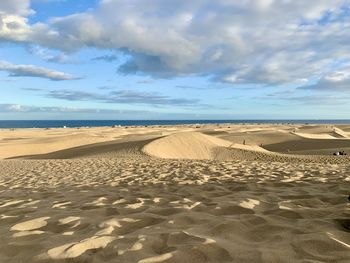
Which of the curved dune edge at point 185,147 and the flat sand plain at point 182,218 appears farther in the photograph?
the curved dune edge at point 185,147

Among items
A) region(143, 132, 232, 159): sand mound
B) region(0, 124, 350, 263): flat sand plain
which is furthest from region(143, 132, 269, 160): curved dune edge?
region(0, 124, 350, 263): flat sand plain

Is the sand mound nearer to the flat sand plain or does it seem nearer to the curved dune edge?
the curved dune edge

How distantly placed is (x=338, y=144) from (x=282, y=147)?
199 inches

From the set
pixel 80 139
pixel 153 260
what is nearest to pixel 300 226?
pixel 153 260

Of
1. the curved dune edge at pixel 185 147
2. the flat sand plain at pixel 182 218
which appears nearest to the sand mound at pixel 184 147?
the curved dune edge at pixel 185 147

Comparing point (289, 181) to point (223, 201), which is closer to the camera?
point (223, 201)

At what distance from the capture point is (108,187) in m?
8.60

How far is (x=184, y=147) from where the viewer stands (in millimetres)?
25859

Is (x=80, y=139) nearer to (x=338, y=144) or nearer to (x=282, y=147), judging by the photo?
(x=282, y=147)

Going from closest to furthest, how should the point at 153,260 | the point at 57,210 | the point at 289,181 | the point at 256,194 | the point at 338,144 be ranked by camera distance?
the point at 153,260 < the point at 57,210 < the point at 256,194 < the point at 289,181 < the point at 338,144

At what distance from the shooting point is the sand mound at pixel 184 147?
931 inches

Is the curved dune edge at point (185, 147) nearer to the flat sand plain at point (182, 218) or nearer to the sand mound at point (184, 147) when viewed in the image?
the sand mound at point (184, 147)

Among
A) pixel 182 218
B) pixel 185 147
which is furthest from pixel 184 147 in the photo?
pixel 182 218

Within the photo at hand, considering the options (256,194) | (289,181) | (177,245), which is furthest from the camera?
(289,181)
